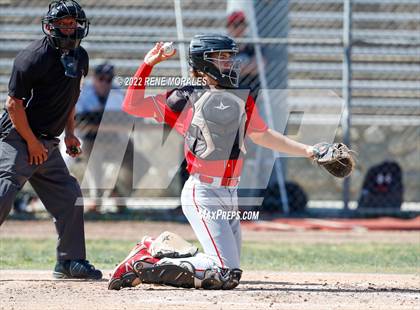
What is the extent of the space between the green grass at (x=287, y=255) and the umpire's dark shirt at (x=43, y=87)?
1654mm

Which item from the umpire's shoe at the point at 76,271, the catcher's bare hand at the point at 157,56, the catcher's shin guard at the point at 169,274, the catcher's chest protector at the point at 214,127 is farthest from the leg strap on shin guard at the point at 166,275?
the catcher's bare hand at the point at 157,56

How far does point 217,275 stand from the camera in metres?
→ 6.23

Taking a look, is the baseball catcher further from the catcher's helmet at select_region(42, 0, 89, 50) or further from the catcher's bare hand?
the catcher's helmet at select_region(42, 0, 89, 50)

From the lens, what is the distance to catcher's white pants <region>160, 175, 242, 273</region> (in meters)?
6.30

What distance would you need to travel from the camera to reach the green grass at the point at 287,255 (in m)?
8.20

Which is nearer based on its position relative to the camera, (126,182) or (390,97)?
(126,182)

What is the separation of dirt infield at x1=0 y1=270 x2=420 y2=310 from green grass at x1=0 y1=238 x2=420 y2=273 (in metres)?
0.92

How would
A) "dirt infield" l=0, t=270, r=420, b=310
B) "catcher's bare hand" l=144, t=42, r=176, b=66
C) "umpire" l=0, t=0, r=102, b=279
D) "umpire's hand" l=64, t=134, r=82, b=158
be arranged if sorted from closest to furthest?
"dirt infield" l=0, t=270, r=420, b=310, "catcher's bare hand" l=144, t=42, r=176, b=66, "umpire" l=0, t=0, r=102, b=279, "umpire's hand" l=64, t=134, r=82, b=158

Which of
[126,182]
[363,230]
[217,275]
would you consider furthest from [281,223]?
[217,275]

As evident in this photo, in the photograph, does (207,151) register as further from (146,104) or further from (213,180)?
(146,104)

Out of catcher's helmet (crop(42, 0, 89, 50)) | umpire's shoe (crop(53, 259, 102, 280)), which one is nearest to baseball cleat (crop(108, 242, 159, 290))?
umpire's shoe (crop(53, 259, 102, 280))

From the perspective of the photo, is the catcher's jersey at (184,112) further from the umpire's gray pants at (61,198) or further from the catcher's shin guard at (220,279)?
the umpire's gray pants at (61,198)

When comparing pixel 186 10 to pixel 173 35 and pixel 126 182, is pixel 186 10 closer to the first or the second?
pixel 173 35

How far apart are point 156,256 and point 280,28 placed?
6.81 metres
